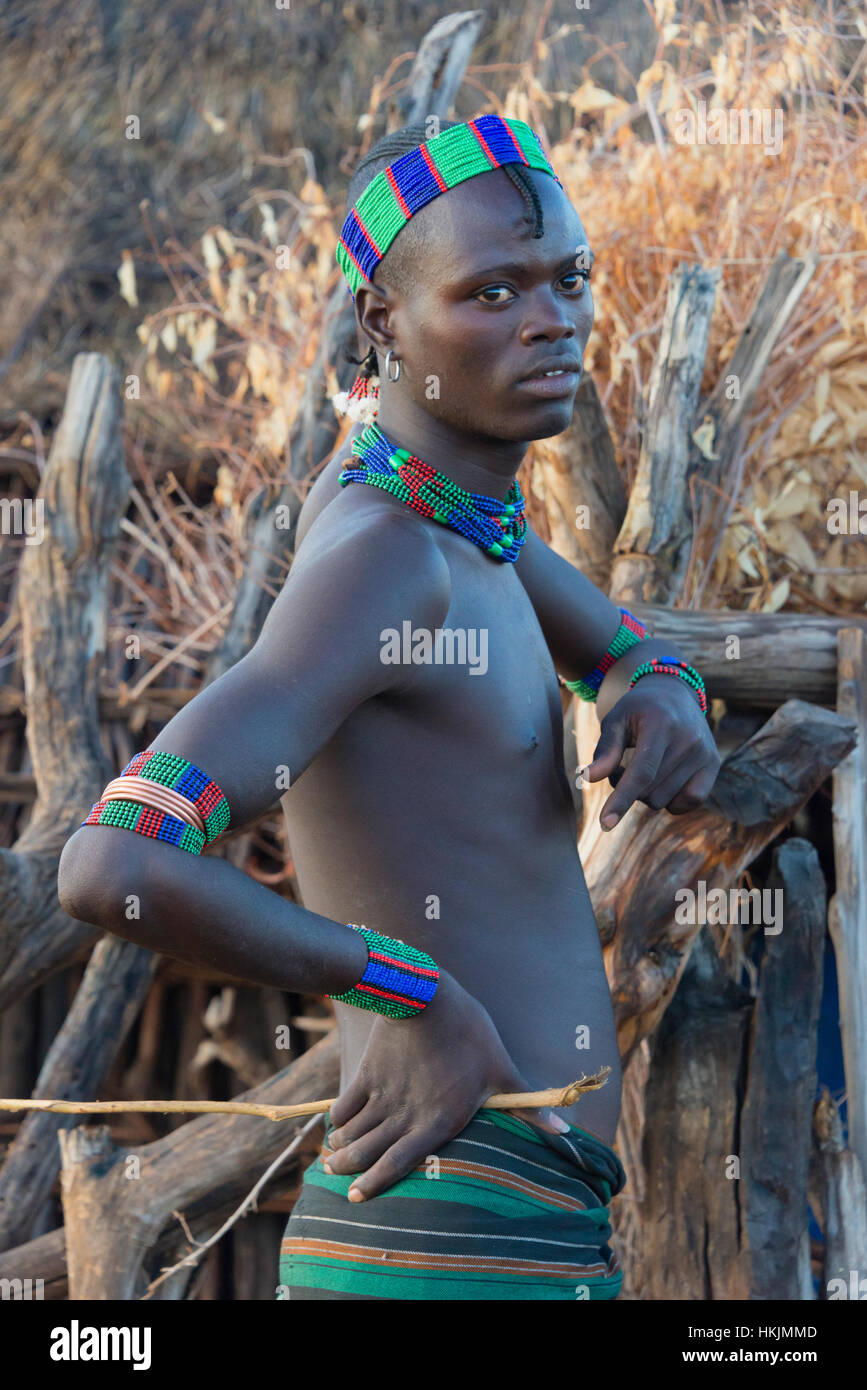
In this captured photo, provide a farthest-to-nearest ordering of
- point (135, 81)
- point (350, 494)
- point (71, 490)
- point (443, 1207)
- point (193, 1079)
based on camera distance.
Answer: point (135, 81) → point (193, 1079) → point (71, 490) → point (350, 494) → point (443, 1207)

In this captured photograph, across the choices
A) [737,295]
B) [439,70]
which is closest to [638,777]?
[737,295]

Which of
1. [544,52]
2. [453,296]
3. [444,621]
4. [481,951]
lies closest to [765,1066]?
[481,951]

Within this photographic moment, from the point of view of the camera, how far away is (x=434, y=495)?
1524 millimetres

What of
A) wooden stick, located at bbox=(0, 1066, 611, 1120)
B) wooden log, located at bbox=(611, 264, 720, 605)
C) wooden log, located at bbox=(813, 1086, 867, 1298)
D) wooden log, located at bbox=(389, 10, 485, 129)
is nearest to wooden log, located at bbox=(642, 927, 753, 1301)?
wooden log, located at bbox=(813, 1086, 867, 1298)

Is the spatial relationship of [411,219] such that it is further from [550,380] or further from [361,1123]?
[361,1123]

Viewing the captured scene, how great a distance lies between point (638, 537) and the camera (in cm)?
260

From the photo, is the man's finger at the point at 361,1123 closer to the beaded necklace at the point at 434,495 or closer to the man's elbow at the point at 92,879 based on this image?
the man's elbow at the point at 92,879

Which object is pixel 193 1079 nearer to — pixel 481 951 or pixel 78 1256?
pixel 78 1256

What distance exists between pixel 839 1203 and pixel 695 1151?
25 cm

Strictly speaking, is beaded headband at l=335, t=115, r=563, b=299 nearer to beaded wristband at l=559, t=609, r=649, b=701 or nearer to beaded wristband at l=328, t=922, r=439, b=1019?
beaded wristband at l=559, t=609, r=649, b=701

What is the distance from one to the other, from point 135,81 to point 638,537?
5174 millimetres

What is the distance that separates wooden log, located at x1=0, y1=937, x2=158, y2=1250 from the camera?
9.81ft

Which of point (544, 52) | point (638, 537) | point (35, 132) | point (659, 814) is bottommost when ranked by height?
point (659, 814)

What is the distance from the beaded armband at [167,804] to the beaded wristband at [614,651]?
78 cm
